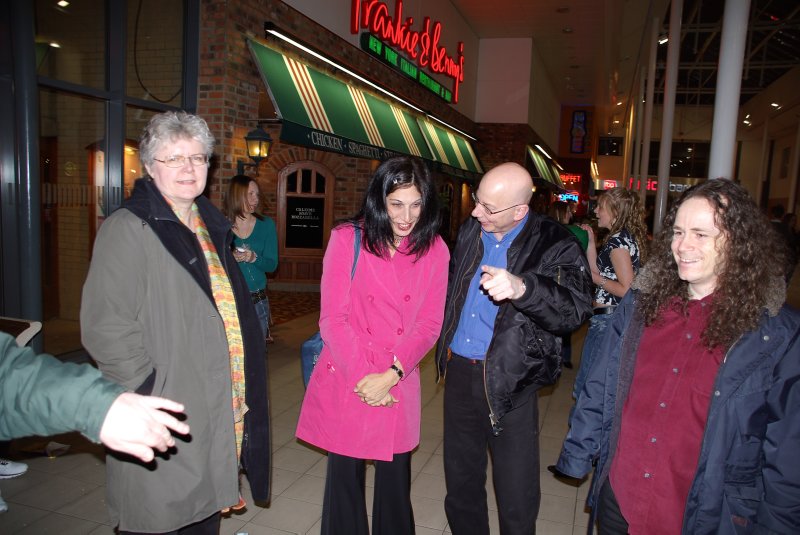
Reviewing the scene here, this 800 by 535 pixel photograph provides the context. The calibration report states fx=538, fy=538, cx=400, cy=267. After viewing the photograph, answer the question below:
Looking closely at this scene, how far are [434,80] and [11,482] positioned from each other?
11918 millimetres

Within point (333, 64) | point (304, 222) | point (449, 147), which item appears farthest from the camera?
point (449, 147)

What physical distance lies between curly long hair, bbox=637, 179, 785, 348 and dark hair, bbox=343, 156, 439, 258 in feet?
3.62

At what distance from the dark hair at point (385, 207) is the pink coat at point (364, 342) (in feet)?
0.19

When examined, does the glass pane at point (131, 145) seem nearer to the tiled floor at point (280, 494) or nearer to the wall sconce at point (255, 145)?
the wall sconce at point (255, 145)

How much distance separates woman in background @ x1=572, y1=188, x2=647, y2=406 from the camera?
14.4 ft

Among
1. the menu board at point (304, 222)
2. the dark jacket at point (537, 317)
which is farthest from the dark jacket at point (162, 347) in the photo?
the menu board at point (304, 222)

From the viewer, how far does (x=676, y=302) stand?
204cm

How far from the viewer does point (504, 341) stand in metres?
2.42

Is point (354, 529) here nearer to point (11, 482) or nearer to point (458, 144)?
point (11, 482)

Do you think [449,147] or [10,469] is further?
[449,147]

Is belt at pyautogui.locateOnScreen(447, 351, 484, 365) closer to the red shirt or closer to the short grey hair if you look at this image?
the red shirt

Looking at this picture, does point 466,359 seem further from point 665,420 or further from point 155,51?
point 155,51

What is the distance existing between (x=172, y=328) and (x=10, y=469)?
273 cm

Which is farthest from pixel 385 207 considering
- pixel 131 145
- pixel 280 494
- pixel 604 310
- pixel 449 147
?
pixel 449 147
